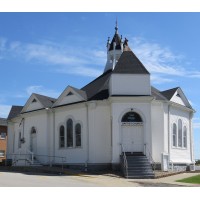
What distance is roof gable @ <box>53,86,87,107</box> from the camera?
3006 cm

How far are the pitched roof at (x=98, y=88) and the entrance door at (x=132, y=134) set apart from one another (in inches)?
115

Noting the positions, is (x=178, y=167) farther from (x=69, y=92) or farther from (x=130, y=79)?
(x=69, y=92)

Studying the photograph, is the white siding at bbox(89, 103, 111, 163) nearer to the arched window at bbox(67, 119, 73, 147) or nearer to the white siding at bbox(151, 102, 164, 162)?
the arched window at bbox(67, 119, 73, 147)

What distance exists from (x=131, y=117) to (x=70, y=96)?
595 centimetres

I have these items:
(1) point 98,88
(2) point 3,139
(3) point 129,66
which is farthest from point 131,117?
(2) point 3,139

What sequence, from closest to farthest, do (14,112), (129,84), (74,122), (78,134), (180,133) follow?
(129,84) < (78,134) < (74,122) < (180,133) < (14,112)

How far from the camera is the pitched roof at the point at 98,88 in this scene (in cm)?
2939

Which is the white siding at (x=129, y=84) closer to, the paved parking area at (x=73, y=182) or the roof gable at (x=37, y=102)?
the paved parking area at (x=73, y=182)

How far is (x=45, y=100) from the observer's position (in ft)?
110

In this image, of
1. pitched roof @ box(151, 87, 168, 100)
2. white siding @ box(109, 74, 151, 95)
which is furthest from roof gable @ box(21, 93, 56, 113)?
pitched roof @ box(151, 87, 168, 100)

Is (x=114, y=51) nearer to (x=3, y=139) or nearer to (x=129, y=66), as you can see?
(x=129, y=66)

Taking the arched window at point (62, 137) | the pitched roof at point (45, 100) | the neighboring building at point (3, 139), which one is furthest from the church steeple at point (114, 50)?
the neighboring building at point (3, 139)

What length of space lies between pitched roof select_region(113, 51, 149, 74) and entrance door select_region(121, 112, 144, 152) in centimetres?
337

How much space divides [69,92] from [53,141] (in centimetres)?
427
